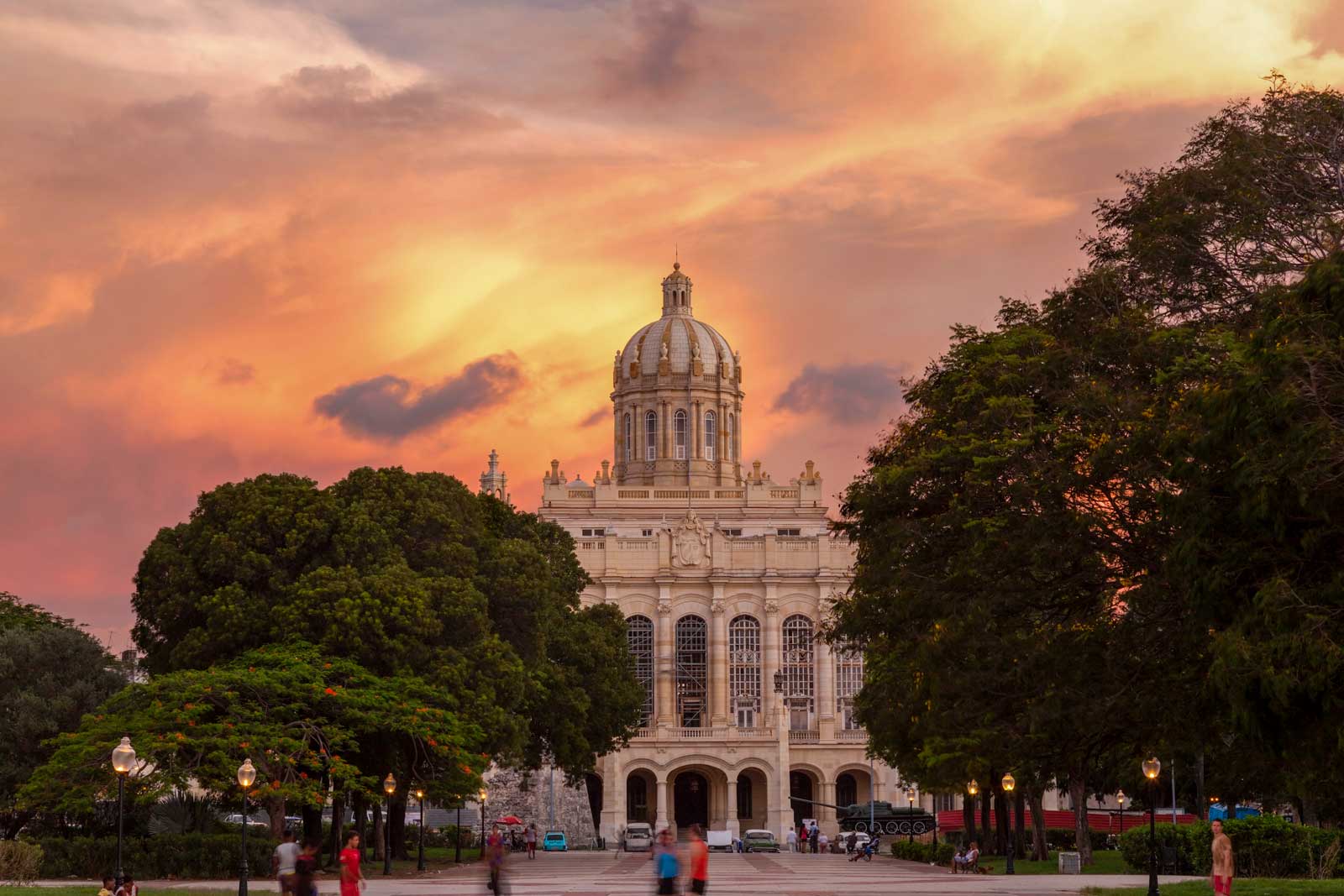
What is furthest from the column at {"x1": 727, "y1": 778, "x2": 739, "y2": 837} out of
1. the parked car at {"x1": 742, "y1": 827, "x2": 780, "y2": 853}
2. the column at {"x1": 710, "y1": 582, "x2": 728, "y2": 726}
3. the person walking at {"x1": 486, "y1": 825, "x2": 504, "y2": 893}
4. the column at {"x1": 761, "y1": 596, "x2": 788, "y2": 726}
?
the person walking at {"x1": 486, "y1": 825, "x2": 504, "y2": 893}

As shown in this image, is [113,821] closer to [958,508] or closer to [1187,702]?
[958,508]

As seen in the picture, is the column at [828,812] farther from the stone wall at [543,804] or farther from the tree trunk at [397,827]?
the tree trunk at [397,827]

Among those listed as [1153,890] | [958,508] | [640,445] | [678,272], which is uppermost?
[678,272]

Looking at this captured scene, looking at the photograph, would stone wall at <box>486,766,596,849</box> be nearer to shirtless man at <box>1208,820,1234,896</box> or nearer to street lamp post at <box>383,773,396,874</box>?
street lamp post at <box>383,773,396,874</box>

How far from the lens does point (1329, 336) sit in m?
22.8

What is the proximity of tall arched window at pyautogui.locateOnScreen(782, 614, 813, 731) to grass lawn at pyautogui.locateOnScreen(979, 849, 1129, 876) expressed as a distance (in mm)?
57933

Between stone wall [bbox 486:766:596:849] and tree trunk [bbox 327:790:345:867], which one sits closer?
tree trunk [bbox 327:790:345:867]

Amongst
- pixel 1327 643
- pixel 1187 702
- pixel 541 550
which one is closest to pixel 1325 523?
pixel 1327 643

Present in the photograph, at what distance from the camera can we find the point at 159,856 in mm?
42906

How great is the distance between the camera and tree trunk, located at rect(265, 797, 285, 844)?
42656 mm

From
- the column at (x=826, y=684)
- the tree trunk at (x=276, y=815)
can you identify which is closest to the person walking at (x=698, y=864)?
the tree trunk at (x=276, y=815)

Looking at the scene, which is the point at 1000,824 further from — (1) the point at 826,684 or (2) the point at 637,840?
(1) the point at 826,684

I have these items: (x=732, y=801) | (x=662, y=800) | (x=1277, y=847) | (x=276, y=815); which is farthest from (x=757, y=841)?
(x=1277, y=847)

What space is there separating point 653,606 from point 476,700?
235 feet
